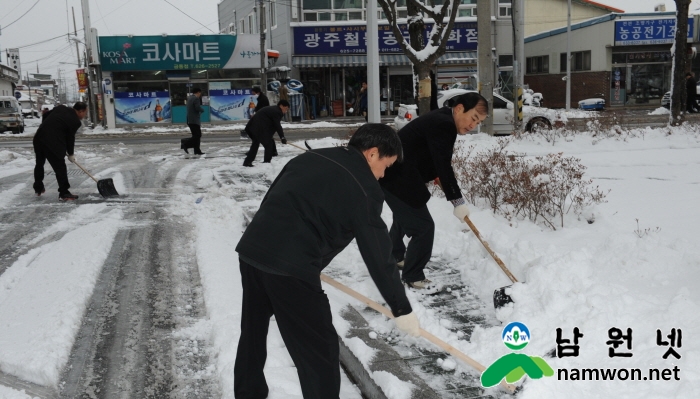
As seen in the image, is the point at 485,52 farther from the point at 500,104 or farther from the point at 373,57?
the point at 373,57

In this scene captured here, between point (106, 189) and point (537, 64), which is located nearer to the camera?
point (106, 189)

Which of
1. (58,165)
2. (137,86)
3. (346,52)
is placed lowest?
(58,165)

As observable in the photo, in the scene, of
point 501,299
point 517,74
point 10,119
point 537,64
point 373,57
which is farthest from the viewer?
point 537,64

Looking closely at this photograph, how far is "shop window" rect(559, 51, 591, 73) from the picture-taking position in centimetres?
3547

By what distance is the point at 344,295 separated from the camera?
5.34 metres

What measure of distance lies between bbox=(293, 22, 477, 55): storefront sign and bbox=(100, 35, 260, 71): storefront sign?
230cm

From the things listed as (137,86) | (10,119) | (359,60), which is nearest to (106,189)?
(137,86)

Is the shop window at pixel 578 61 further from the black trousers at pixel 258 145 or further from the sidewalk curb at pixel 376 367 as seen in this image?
the sidewalk curb at pixel 376 367

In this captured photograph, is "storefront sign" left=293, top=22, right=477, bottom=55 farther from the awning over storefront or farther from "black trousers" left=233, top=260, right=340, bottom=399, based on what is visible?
"black trousers" left=233, top=260, right=340, bottom=399

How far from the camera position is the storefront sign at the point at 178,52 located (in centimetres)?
2912

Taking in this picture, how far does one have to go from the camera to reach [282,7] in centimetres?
3203

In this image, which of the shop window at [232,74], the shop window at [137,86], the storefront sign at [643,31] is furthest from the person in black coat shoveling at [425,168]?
the storefront sign at [643,31]

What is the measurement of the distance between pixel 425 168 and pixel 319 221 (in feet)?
7.86

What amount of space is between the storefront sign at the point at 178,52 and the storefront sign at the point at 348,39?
230cm
